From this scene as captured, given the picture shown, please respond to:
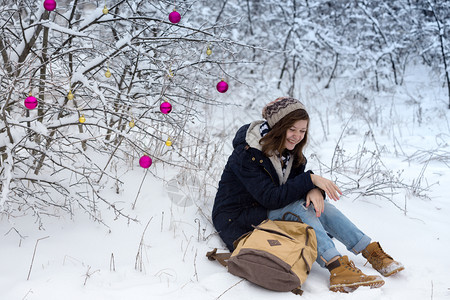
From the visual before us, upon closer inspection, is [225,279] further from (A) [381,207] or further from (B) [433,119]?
(B) [433,119]

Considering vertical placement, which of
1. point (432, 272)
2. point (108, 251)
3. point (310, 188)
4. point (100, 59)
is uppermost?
point (100, 59)

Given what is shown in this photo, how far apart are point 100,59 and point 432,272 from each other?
2.57 metres

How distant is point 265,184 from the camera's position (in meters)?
2.76

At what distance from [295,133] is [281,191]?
404mm

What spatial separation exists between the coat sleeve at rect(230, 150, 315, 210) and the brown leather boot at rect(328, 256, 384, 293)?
515 millimetres

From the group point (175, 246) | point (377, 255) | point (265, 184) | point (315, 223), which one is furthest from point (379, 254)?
point (175, 246)

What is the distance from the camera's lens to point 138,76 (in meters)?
3.99

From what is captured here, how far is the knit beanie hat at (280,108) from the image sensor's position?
274 centimetres

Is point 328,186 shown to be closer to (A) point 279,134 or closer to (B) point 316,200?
(B) point 316,200

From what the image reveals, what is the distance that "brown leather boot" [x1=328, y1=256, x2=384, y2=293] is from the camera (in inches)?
92.7

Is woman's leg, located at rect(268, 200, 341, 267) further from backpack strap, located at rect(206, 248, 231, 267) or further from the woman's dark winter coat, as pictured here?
backpack strap, located at rect(206, 248, 231, 267)

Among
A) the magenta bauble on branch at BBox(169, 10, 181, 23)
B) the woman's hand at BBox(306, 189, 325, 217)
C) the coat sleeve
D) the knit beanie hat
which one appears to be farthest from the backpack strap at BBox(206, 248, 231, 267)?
the magenta bauble on branch at BBox(169, 10, 181, 23)

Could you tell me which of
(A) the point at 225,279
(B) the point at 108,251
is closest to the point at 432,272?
(A) the point at 225,279

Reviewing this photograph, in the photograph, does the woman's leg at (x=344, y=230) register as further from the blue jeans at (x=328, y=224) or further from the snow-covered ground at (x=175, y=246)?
the snow-covered ground at (x=175, y=246)
